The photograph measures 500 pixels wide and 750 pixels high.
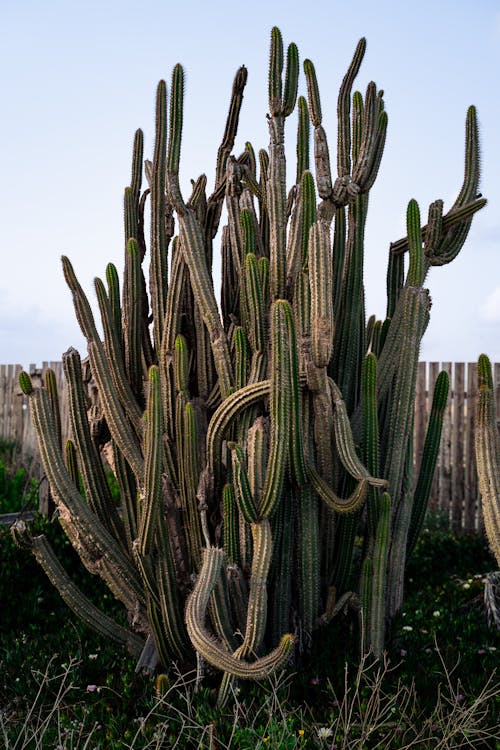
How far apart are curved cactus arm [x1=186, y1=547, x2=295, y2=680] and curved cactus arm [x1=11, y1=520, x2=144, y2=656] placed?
102 centimetres

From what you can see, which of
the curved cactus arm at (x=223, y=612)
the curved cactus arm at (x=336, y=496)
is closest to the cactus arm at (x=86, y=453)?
the curved cactus arm at (x=223, y=612)

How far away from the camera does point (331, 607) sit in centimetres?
386

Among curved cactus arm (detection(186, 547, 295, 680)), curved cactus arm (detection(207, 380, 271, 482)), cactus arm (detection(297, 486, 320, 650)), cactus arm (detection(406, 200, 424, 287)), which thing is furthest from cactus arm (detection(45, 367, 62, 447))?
cactus arm (detection(406, 200, 424, 287))

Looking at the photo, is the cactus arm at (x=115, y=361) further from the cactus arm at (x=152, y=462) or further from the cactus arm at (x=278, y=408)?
the cactus arm at (x=278, y=408)

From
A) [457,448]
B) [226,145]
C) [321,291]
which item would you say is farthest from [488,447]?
[457,448]

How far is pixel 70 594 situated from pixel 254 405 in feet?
4.67

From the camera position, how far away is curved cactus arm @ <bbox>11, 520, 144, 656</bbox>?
399 centimetres

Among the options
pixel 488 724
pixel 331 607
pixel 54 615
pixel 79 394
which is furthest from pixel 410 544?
pixel 54 615

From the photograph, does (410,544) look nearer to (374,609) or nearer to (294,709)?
(374,609)

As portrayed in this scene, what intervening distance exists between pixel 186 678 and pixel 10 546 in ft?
10.3

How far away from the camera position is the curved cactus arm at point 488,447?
11.3 ft

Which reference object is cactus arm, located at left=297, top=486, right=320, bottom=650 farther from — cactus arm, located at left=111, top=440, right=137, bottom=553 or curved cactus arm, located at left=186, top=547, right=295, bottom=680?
cactus arm, located at left=111, top=440, right=137, bottom=553

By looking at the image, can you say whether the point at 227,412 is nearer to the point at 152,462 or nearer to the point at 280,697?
the point at 152,462

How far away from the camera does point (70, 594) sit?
407cm
